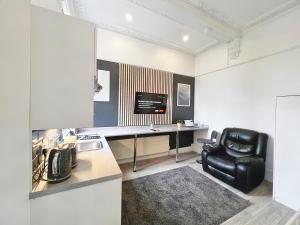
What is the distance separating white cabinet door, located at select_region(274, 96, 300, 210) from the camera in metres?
2.03

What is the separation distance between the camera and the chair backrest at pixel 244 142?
282 centimetres

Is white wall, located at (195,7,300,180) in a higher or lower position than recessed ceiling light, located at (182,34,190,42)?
lower

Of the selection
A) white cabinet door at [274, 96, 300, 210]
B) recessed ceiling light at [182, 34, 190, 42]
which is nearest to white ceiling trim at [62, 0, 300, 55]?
recessed ceiling light at [182, 34, 190, 42]

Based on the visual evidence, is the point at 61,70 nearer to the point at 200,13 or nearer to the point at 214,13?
the point at 200,13

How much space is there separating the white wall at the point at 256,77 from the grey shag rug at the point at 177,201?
1486mm

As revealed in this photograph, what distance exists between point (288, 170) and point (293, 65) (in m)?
1.89

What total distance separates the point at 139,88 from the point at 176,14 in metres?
1.87

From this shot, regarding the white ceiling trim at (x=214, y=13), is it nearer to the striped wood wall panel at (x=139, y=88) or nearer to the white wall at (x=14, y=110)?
the striped wood wall panel at (x=139, y=88)

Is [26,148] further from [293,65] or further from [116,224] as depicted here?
[293,65]

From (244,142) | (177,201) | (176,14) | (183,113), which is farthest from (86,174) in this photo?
(183,113)

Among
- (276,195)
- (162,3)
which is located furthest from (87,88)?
(276,195)

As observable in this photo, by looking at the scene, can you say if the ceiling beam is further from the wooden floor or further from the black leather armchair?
the wooden floor

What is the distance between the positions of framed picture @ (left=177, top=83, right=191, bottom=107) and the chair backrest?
1634 mm

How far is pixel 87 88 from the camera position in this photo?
3.52 feet
